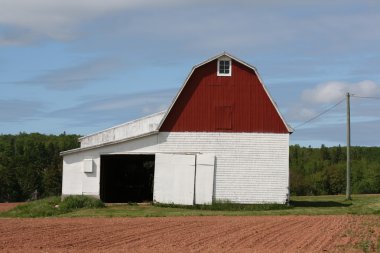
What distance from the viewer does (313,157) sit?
11450cm

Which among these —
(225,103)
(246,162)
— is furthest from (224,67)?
(246,162)

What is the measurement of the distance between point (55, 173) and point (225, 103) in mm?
42564

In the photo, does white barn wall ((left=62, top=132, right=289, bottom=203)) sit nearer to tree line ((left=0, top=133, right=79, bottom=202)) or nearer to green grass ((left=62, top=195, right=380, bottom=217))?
green grass ((left=62, top=195, right=380, bottom=217))

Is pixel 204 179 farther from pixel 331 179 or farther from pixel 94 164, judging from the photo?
pixel 331 179

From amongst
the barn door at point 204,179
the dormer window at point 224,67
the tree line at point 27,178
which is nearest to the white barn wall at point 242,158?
the barn door at point 204,179

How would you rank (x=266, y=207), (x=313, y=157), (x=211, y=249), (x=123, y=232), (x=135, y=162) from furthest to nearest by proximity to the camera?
(x=313, y=157), (x=135, y=162), (x=266, y=207), (x=123, y=232), (x=211, y=249)

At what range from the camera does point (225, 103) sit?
34.7 metres

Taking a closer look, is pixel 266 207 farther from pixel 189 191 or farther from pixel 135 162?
pixel 135 162

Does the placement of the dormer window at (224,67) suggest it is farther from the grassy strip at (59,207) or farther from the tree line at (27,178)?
the tree line at (27,178)

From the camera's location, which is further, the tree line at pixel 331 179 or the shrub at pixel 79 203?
the tree line at pixel 331 179

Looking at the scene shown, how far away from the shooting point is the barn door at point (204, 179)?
113ft

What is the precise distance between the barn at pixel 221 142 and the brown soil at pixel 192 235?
7.54 metres

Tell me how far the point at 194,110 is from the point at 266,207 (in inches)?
228

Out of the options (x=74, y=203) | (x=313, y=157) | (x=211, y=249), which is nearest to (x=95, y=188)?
(x=74, y=203)
